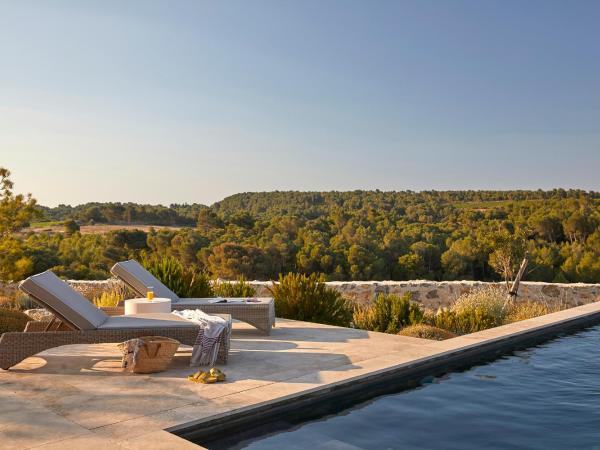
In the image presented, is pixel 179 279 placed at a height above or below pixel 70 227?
Answer: below

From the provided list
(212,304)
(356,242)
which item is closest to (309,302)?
(212,304)

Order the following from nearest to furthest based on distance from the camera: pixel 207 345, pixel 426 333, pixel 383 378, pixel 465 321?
pixel 383 378 < pixel 207 345 < pixel 426 333 < pixel 465 321

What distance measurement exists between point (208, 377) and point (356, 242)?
3239 centimetres

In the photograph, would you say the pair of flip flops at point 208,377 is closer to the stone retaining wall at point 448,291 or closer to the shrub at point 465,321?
the shrub at point 465,321

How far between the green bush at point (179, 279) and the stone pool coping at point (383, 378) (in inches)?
185

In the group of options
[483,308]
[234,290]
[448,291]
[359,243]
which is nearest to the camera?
[483,308]

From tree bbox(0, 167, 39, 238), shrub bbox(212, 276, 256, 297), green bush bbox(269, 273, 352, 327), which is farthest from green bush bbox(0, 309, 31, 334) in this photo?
tree bbox(0, 167, 39, 238)

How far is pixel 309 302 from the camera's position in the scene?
9.17 m

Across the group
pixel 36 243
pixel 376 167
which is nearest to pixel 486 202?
pixel 376 167

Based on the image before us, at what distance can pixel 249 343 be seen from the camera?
6.95 metres

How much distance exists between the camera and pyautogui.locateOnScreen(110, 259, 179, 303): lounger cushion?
770 centimetres

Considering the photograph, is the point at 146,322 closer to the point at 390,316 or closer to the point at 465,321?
the point at 390,316

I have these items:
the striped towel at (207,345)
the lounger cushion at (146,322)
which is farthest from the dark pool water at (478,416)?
the lounger cushion at (146,322)

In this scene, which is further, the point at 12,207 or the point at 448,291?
the point at 12,207
